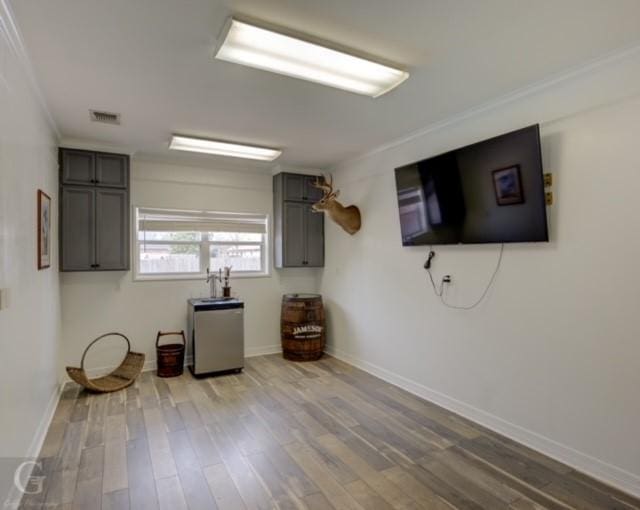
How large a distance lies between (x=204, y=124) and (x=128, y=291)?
7.22 feet

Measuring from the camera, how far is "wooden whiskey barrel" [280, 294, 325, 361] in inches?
189

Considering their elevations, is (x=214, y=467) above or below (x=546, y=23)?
below

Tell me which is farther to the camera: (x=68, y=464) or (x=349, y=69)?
(x=68, y=464)

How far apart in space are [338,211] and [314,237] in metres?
0.89

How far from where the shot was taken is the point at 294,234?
200 inches

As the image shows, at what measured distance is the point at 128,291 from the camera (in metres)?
4.37

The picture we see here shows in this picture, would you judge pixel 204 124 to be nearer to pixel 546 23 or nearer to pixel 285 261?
pixel 285 261

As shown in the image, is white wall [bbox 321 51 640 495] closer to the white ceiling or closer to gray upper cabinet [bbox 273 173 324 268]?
the white ceiling

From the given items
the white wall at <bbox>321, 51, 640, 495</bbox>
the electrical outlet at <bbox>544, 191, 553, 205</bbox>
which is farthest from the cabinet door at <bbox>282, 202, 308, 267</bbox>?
the electrical outlet at <bbox>544, 191, 553, 205</bbox>

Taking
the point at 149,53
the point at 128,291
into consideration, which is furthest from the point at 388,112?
the point at 128,291

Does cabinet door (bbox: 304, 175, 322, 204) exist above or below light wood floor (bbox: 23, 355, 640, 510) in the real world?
above

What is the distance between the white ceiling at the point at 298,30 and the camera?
1846mm

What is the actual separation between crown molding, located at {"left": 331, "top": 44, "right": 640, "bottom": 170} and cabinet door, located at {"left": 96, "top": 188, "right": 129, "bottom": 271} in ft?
9.68

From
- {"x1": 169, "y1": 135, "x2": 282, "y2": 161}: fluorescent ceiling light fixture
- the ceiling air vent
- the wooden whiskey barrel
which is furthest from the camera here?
the wooden whiskey barrel
